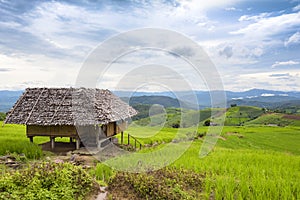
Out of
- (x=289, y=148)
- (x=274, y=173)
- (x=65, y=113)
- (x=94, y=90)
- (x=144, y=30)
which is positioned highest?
(x=144, y=30)

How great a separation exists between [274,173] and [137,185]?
4667 mm

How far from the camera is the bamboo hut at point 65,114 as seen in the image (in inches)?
490

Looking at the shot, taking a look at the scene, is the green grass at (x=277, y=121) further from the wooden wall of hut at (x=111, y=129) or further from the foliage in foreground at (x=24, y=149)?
the foliage in foreground at (x=24, y=149)

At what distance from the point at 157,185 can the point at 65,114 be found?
8019mm

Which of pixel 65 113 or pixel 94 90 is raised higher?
pixel 94 90

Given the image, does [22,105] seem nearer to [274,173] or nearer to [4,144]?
[4,144]

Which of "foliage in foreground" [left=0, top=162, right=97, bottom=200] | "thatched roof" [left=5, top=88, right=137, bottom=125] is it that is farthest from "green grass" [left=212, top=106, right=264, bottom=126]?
"foliage in foreground" [left=0, top=162, right=97, bottom=200]

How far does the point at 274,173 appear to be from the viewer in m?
8.08

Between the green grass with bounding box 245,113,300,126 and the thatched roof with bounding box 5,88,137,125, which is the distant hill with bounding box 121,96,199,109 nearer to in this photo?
the thatched roof with bounding box 5,88,137,125

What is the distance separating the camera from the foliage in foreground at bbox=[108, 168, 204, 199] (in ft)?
19.7

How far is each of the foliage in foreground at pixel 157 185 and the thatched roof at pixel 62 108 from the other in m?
5.61

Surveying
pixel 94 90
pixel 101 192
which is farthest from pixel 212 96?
pixel 94 90

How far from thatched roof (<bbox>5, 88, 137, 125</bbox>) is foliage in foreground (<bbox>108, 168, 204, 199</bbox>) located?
5.61m

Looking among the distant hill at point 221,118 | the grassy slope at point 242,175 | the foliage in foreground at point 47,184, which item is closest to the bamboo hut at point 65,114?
the grassy slope at point 242,175
